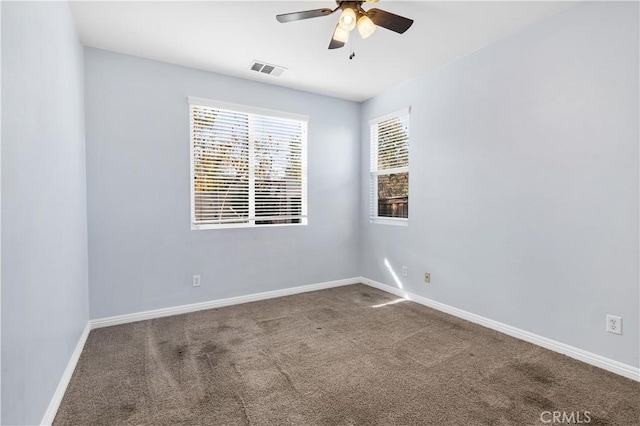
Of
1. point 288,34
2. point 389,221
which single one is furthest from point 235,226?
point 288,34

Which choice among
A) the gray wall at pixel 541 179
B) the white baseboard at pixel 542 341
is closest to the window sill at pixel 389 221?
the gray wall at pixel 541 179

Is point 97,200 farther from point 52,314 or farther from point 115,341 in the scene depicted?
point 52,314

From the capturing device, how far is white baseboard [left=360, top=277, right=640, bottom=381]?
221 cm

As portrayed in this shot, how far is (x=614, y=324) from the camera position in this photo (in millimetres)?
2264

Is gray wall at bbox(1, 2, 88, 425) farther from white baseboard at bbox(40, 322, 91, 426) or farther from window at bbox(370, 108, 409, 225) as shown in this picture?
window at bbox(370, 108, 409, 225)

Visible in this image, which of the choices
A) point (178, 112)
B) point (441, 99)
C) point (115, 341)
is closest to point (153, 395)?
point (115, 341)

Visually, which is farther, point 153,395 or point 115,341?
point 115,341

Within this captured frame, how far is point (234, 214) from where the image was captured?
379 centimetres

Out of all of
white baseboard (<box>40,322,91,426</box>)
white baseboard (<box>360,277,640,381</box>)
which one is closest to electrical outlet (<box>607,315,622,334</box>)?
white baseboard (<box>360,277,640,381</box>)

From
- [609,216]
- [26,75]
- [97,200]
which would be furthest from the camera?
[97,200]

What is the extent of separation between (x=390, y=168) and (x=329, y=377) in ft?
9.41

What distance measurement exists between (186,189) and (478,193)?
10.1 feet

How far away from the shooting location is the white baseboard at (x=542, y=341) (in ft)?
7.25

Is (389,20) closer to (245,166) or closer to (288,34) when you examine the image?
(288,34)
